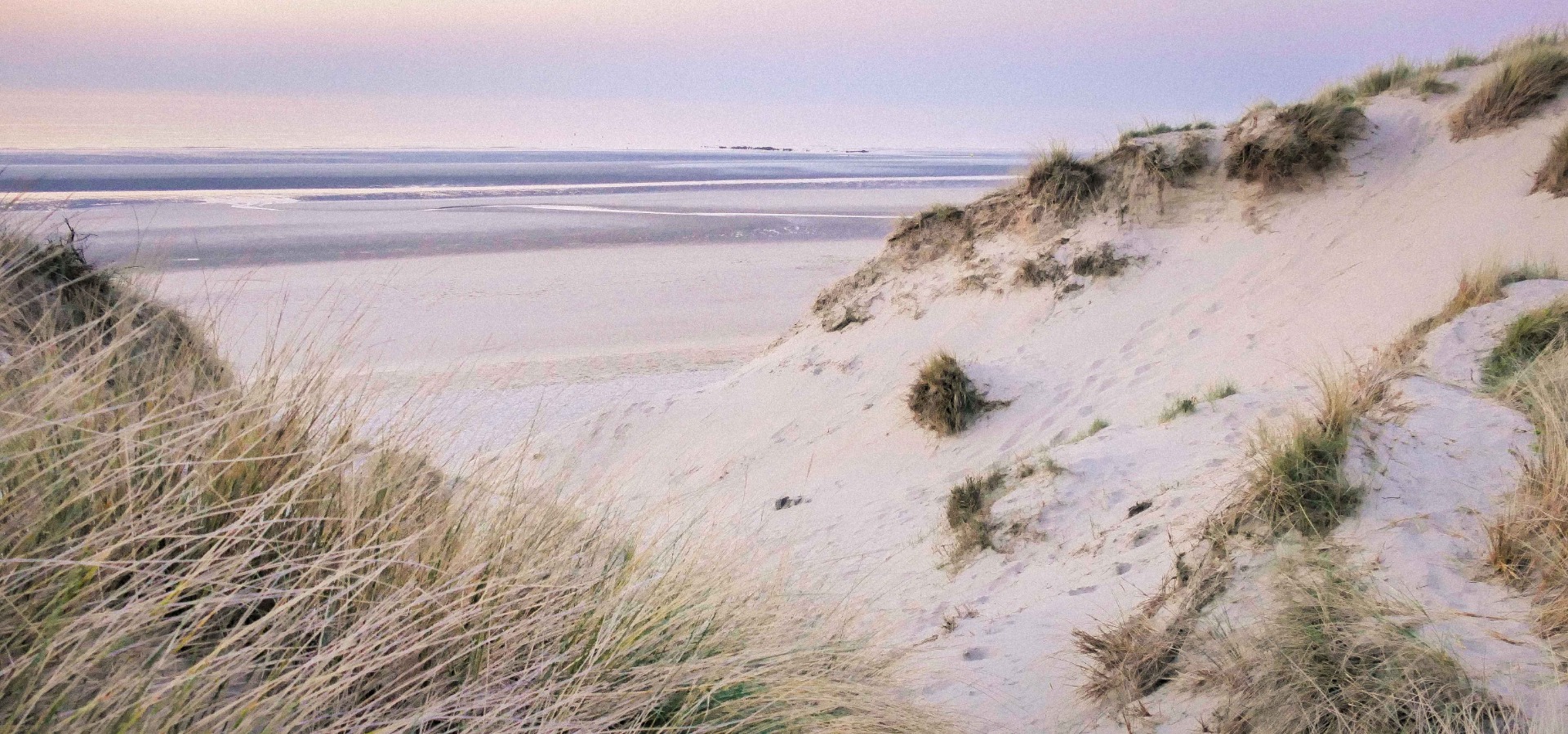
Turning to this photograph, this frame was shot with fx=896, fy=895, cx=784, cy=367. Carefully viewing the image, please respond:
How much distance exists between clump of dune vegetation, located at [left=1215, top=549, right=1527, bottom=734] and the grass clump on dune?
1.17 metres

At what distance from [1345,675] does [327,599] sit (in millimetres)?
3037

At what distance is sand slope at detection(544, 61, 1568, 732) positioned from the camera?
12.7 feet

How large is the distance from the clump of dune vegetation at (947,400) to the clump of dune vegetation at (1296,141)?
368 cm

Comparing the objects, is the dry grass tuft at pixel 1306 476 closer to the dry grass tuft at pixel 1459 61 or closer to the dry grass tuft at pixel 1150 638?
the dry grass tuft at pixel 1150 638

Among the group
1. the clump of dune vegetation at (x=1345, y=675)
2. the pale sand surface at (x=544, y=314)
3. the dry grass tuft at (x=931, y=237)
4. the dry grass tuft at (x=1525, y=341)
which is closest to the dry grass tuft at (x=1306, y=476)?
the clump of dune vegetation at (x=1345, y=675)

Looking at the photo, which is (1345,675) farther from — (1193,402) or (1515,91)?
(1515,91)

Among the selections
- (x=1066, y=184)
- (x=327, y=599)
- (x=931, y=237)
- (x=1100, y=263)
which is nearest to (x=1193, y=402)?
(x=1100, y=263)

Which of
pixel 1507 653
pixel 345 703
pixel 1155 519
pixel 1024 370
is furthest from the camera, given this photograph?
pixel 1024 370

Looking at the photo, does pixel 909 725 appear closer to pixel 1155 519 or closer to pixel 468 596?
pixel 468 596

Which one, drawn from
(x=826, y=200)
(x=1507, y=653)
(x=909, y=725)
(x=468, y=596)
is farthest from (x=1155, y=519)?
(x=826, y=200)

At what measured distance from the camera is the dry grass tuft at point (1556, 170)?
278 inches

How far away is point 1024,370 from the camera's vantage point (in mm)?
8367

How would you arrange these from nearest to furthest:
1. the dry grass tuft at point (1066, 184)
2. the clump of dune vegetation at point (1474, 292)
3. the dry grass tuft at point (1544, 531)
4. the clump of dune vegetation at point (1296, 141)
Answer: the dry grass tuft at point (1544, 531)
the clump of dune vegetation at point (1474, 292)
the clump of dune vegetation at point (1296, 141)
the dry grass tuft at point (1066, 184)

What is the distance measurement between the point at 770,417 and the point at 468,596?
7332 millimetres
